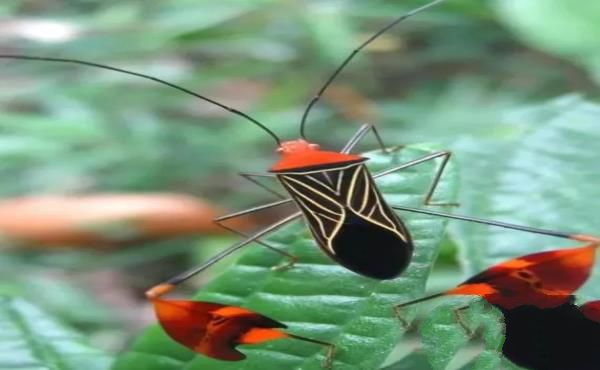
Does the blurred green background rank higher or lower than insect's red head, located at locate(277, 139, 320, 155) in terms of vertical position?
lower

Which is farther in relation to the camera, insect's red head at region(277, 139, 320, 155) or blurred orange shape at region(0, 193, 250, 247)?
blurred orange shape at region(0, 193, 250, 247)

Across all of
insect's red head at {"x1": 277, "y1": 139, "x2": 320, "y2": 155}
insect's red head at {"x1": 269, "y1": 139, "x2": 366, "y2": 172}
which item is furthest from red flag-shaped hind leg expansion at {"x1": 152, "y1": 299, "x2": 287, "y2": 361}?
insect's red head at {"x1": 277, "y1": 139, "x2": 320, "y2": 155}

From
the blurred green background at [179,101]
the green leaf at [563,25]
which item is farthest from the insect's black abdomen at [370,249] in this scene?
the blurred green background at [179,101]

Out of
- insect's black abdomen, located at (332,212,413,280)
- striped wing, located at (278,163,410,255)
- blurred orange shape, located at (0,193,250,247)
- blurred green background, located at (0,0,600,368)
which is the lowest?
blurred orange shape, located at (0,193,250,247)

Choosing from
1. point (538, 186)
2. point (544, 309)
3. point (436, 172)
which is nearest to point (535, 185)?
point (538, 186)

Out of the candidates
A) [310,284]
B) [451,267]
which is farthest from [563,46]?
[310,284]

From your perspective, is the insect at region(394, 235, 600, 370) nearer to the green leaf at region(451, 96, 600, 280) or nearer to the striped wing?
the striped wing
